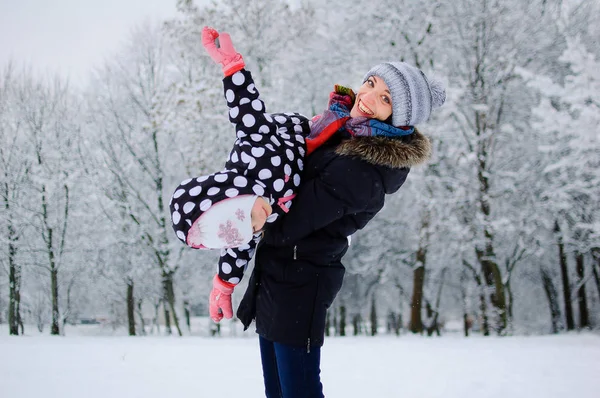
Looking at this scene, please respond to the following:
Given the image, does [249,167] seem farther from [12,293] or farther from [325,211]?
[12,293]

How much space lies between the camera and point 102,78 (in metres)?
14.7

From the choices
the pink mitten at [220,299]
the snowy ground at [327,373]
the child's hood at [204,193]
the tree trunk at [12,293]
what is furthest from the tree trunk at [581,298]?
the tree trunk at [12,293]

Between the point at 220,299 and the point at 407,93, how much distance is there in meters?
1.19

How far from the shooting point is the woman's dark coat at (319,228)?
1.56 m

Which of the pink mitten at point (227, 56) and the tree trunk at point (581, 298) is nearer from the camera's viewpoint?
the pink mitten at point (227, 56)

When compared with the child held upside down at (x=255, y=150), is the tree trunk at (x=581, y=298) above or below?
below

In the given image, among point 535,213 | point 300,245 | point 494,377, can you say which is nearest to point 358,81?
point 535,213

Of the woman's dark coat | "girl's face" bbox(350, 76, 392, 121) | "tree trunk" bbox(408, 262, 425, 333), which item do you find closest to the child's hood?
the woman's dark coat

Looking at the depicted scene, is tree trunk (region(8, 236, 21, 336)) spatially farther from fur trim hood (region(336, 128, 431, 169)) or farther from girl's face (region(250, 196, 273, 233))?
fur trim hood (region(336, 128, 431, 169))

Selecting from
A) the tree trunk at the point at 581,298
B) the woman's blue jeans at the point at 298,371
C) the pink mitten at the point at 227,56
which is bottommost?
the tree trunk at the point at 581,298

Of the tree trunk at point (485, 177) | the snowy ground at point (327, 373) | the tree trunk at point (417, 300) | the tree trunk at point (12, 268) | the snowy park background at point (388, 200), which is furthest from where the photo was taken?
the tree trunk at point (12, 268)

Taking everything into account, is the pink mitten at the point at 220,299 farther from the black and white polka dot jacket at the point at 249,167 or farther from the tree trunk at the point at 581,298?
the tree trunk at the point at 581,298

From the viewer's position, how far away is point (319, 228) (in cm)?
162

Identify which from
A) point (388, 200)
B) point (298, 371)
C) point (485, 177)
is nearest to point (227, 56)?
point (298, 371)
